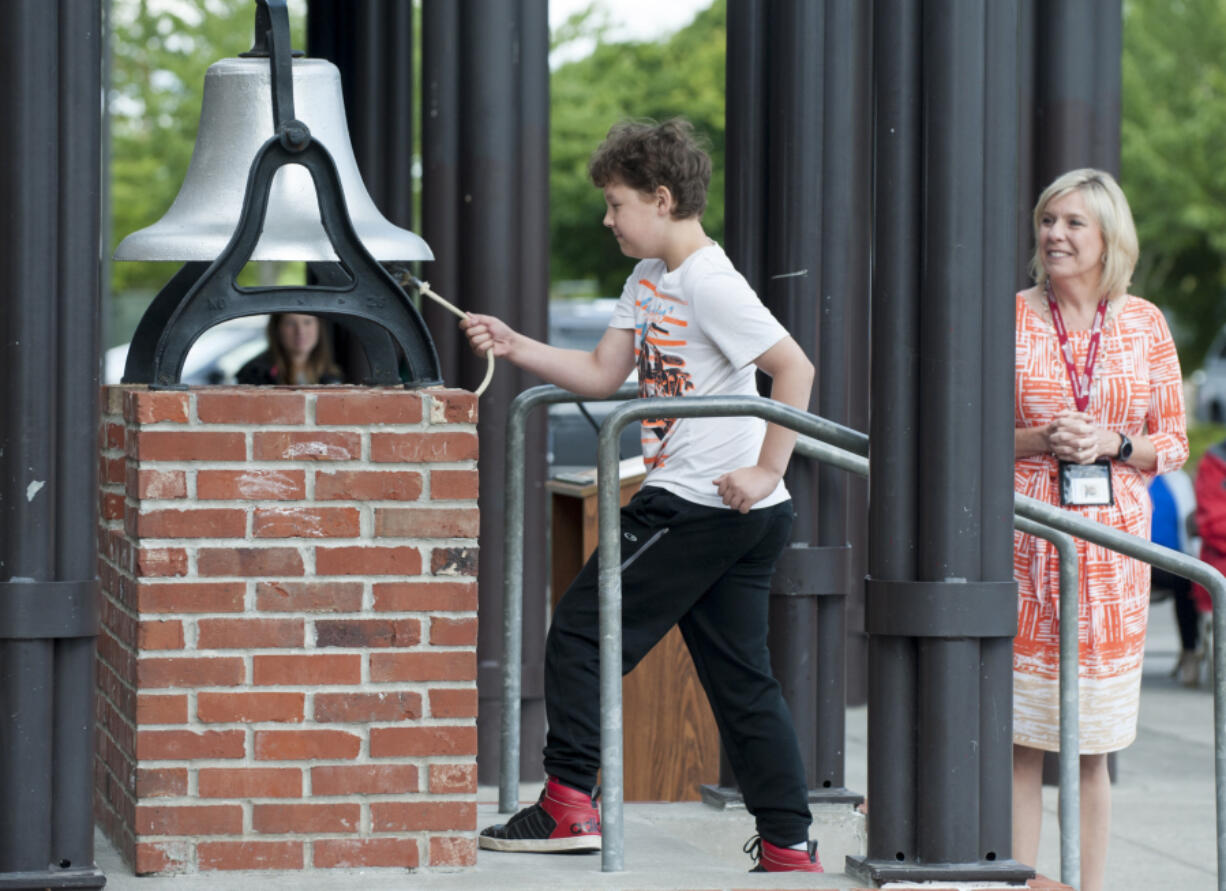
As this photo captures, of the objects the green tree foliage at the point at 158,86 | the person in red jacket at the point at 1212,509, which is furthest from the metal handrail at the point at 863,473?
the green tree foliage at the point at 158,86

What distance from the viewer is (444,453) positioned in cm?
375

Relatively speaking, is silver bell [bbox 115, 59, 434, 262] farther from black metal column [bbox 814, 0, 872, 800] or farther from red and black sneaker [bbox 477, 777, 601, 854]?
black metal column [bbox 814, 0, 872, 800]

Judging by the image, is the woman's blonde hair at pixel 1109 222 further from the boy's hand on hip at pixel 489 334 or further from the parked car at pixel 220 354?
the parked car at pixel 220 354

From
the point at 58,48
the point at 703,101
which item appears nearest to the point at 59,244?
the point at 58,48

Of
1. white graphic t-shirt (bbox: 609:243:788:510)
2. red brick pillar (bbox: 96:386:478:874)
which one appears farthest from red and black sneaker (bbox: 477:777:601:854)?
white graphic t-shirt (bbox: 609:243:788:510)

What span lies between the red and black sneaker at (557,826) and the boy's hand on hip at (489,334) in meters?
0.96

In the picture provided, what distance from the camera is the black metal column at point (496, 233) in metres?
6.28

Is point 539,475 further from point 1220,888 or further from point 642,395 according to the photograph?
point 1220,888

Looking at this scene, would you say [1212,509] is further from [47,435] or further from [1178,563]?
[47,435]

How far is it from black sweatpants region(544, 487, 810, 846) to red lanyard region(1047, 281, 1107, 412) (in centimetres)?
81

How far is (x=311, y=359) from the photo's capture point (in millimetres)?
8250

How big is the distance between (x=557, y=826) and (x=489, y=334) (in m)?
1.09

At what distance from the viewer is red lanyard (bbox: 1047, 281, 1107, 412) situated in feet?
14.8

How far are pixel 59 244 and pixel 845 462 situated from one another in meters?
1.83
